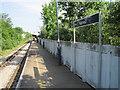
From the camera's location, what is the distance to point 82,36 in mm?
9977

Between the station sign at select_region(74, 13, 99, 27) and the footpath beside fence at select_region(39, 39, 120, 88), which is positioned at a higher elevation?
the station sign at select_region(74, 13, 99, 27)

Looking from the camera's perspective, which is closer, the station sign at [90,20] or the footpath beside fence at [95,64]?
the footpath beside fence at [95,64]

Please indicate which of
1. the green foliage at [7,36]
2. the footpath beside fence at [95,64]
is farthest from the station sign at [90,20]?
the green foliage at [7,36]

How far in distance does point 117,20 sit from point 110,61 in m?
1.48

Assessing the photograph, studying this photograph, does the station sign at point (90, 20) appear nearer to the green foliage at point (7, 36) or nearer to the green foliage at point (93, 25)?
the green foliage at point (93, 25)

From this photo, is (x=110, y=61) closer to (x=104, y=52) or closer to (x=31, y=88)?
(x=104, y=52)

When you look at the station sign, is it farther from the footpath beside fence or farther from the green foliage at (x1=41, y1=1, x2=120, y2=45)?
the footpath beside fence

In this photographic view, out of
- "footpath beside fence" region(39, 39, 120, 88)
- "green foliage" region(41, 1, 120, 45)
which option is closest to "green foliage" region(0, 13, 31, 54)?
"green foliage" region(41, 1, 120, 45)

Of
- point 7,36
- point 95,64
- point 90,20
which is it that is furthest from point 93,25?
point 7,36

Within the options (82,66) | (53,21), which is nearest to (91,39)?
(82,66)

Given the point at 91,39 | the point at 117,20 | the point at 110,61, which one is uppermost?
the point at 117,20

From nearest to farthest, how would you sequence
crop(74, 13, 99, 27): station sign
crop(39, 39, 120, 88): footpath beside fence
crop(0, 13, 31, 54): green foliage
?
1. crop(39, 39, 120, 88): footpath beside fence
2. crop(74, 13, 99, 27): station sign
3. crop(0, 13, 31, 54): green foliage

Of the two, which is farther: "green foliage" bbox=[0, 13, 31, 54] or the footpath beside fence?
"green foliage" bbox=[0, 13, 31, 54]

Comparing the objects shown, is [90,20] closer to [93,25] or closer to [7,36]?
[93,25]
